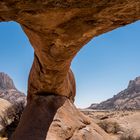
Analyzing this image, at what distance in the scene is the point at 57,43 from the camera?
7.80 m

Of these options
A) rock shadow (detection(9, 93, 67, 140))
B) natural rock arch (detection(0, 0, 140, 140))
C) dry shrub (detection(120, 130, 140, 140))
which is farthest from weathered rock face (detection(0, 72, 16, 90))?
rock shadow (detection(9, 93, 67, 140))

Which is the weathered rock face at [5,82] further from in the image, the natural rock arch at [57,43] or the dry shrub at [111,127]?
the natural rock arch at [57,43]

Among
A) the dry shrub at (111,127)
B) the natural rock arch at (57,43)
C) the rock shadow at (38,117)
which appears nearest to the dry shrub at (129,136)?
the dry shrub at (111,127)

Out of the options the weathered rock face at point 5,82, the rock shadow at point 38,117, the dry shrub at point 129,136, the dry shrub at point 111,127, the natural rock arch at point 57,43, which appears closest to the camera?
the natural rock arch at point 57,43

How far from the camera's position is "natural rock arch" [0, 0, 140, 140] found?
504 cm

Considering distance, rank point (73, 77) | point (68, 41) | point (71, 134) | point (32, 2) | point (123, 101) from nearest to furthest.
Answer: point (32, 2), point (68, 41), point (71, 134), point (73, 77), point (123, 101)

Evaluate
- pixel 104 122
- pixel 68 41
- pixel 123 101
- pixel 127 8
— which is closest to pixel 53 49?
pixel 68 41

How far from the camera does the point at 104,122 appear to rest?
2341cm

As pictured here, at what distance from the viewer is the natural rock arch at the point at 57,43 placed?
5043 millimetres

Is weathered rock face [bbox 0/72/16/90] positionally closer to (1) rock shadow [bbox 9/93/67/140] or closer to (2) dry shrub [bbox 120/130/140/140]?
(2) dry shrub [bbox 120/130/140/140]

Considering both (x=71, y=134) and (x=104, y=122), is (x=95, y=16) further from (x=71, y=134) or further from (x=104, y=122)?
(x=104, y=122)

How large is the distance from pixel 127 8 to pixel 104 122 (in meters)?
18.8

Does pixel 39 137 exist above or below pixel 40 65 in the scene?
below

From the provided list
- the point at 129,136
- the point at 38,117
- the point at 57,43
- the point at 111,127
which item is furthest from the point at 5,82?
the point at 57,43
